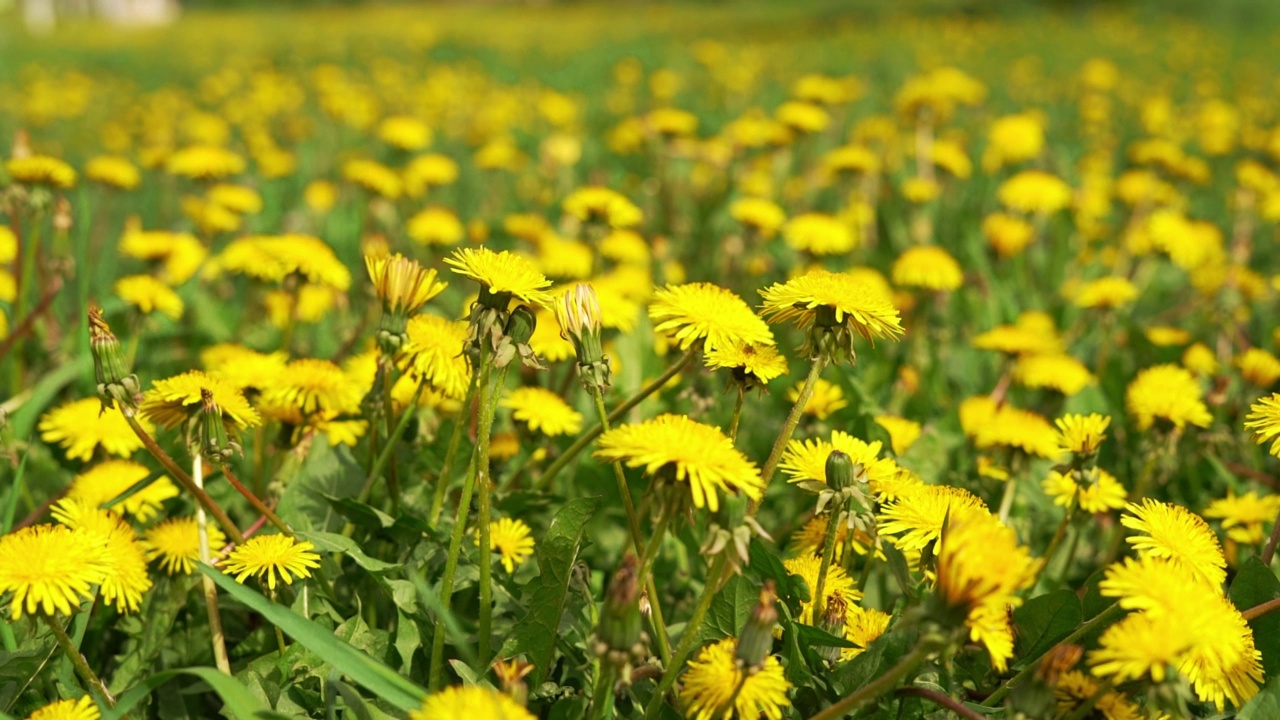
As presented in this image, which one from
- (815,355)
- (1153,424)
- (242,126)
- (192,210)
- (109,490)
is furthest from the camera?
(242,126)

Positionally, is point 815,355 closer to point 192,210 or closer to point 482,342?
point 482,342

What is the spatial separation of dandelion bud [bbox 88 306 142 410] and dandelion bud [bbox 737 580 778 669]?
0.68m

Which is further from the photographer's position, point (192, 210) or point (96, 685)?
point (192, 210)

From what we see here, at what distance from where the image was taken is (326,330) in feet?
7.08

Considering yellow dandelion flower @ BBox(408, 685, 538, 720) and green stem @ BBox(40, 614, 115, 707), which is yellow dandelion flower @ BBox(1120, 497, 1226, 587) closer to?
yellow dandelion flower @ BBox(408, 685, 538, 720)

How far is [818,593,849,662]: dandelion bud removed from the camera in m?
1.04

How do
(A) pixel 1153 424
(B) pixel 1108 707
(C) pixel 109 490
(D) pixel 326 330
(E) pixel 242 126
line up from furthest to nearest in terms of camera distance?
1. (E) pixel 242 126
2. (D) pixel 326 330
3. (A) pixel 1153 424
4. (C) pixel 109 490
5. (B) pixel 1108 707

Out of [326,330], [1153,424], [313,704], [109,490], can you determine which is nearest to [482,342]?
[313,704]

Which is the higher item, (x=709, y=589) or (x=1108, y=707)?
(x=709, y=589)

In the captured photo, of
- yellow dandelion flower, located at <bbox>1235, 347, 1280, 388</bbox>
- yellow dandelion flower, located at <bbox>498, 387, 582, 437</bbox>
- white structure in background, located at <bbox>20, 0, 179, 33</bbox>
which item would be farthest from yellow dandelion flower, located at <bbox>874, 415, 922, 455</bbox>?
white structure in background, located at <bbox>20, 0, 179, 33</bbox>

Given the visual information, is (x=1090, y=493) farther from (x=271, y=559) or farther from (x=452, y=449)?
(x=271, y=559)

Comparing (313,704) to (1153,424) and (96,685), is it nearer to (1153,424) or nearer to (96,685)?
(96,685)

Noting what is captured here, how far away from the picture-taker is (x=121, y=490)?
4.21ft

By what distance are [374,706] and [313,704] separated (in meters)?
0.12
